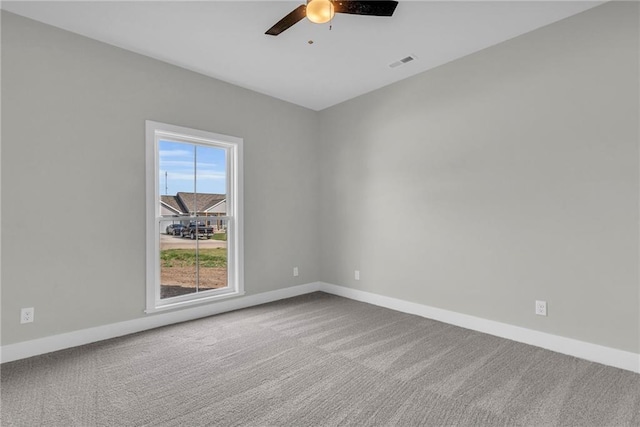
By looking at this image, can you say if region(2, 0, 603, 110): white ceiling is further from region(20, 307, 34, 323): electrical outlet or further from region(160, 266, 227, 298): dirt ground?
region(20, 307, 34, 323): electrical outlet

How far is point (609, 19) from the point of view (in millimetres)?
2391

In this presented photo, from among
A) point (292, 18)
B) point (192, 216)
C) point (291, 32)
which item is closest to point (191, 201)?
point (192, 216)

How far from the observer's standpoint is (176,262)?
349cm

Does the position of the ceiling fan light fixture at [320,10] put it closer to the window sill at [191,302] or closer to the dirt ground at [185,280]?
the dirt ground at [185,280]

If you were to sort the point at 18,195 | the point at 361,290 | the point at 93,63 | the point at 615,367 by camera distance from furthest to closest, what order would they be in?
1. the point at 361,290
2. the point at 93,63
3. the point at 18,195
4. the point at 615,367

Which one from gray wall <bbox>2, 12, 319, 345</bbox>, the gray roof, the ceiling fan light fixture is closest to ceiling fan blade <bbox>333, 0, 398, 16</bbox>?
the ceiling fan light fixture

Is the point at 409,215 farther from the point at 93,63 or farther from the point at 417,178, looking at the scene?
the point at 93,63

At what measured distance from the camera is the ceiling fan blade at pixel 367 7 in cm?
195

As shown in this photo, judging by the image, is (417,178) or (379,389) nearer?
(379,389)

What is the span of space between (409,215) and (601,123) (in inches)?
73.5

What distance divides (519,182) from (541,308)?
1.14m

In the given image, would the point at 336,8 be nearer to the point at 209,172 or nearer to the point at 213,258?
the point at 209,172

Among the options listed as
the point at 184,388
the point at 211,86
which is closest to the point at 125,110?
the point at 211,86

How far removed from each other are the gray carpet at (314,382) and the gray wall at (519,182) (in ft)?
1.73
